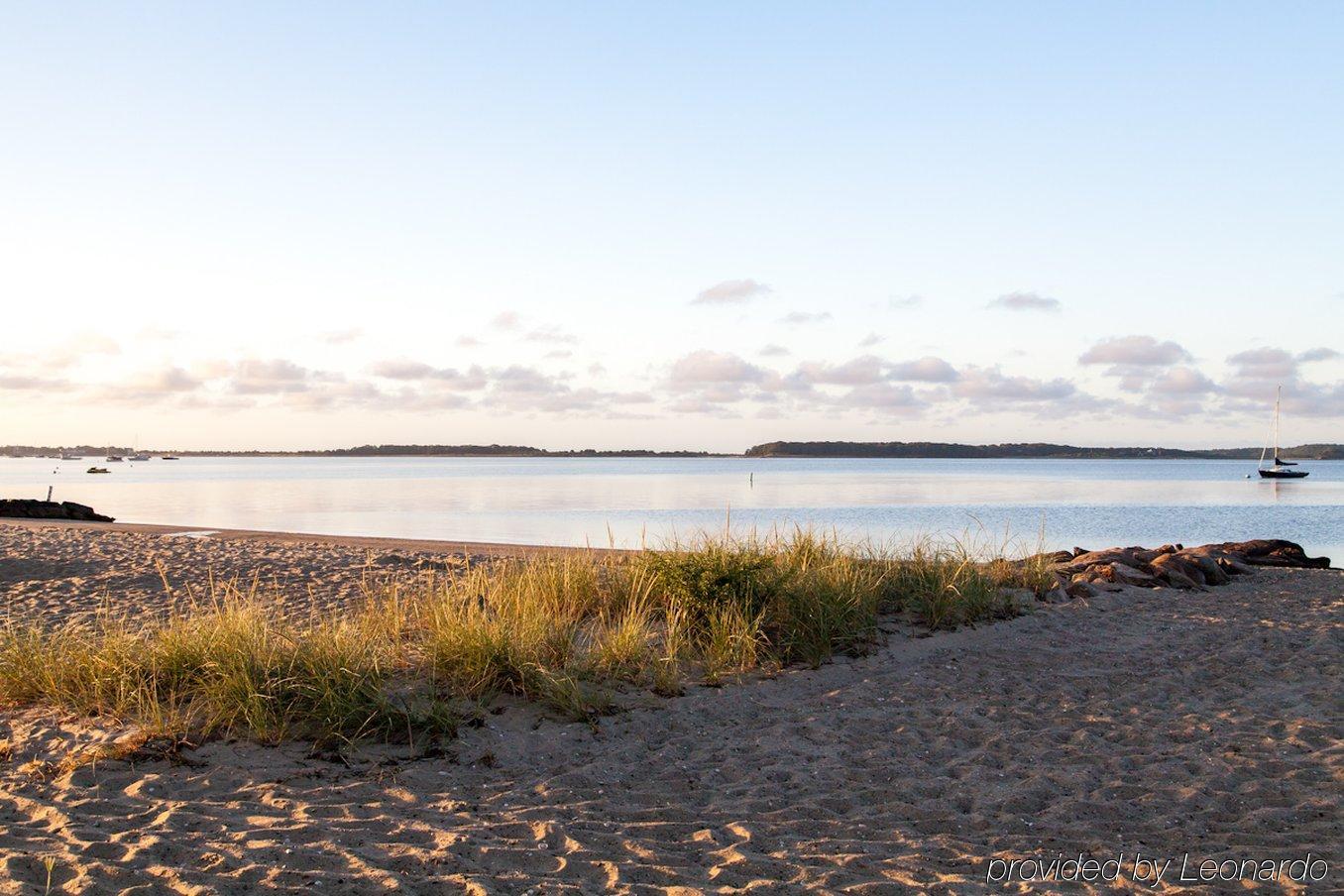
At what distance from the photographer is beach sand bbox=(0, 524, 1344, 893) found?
14.0ft

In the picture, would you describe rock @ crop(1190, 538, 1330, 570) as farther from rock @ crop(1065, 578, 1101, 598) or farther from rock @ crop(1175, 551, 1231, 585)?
rock @ crop(1065, 578, 1101, 598)

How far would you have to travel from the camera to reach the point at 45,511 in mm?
29484

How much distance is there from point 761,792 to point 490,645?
2502 mm

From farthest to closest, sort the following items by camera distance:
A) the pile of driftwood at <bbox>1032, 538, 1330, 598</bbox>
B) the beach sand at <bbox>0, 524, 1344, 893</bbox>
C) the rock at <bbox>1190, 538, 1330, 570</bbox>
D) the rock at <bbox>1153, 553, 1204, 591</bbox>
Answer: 1. the rock at <bbox>1190, 538, 1330, 570</bbox>
2. the rock at <bbox>1153, 553, 1204, 591</bbox>
3. the pile of driftwood at <bbox>1032, 538, 1330, 598</bbox>
4. the beach sand at <bbox>0, 524, 1344, 893</bbox>

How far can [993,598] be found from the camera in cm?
1033

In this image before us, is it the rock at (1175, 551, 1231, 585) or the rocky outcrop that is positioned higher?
the rock at (1175, 551, 1231, 585)

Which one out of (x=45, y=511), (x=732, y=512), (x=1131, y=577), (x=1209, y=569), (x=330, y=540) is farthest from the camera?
(x=732, y=512)

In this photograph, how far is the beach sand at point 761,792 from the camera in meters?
4.28

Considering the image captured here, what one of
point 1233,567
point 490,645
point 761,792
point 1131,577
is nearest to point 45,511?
point 490,645

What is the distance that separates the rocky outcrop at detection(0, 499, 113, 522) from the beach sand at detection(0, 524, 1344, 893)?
26236 mm

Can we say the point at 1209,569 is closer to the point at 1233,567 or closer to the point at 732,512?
the point at 1233,567

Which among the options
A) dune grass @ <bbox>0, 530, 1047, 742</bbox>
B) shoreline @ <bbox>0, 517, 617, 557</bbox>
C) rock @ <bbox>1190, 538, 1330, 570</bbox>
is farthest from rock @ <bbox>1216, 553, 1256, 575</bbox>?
shoreline @ <bbox>0, 517, 617, 557</bbox>

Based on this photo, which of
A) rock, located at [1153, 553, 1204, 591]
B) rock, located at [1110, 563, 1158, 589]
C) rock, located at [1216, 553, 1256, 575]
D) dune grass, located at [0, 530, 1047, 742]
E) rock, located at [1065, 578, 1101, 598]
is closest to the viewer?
dune grass, located at [0, 530, 1047, 742]

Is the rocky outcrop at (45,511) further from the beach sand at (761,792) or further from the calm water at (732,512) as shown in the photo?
the beach sand at (761,792)
